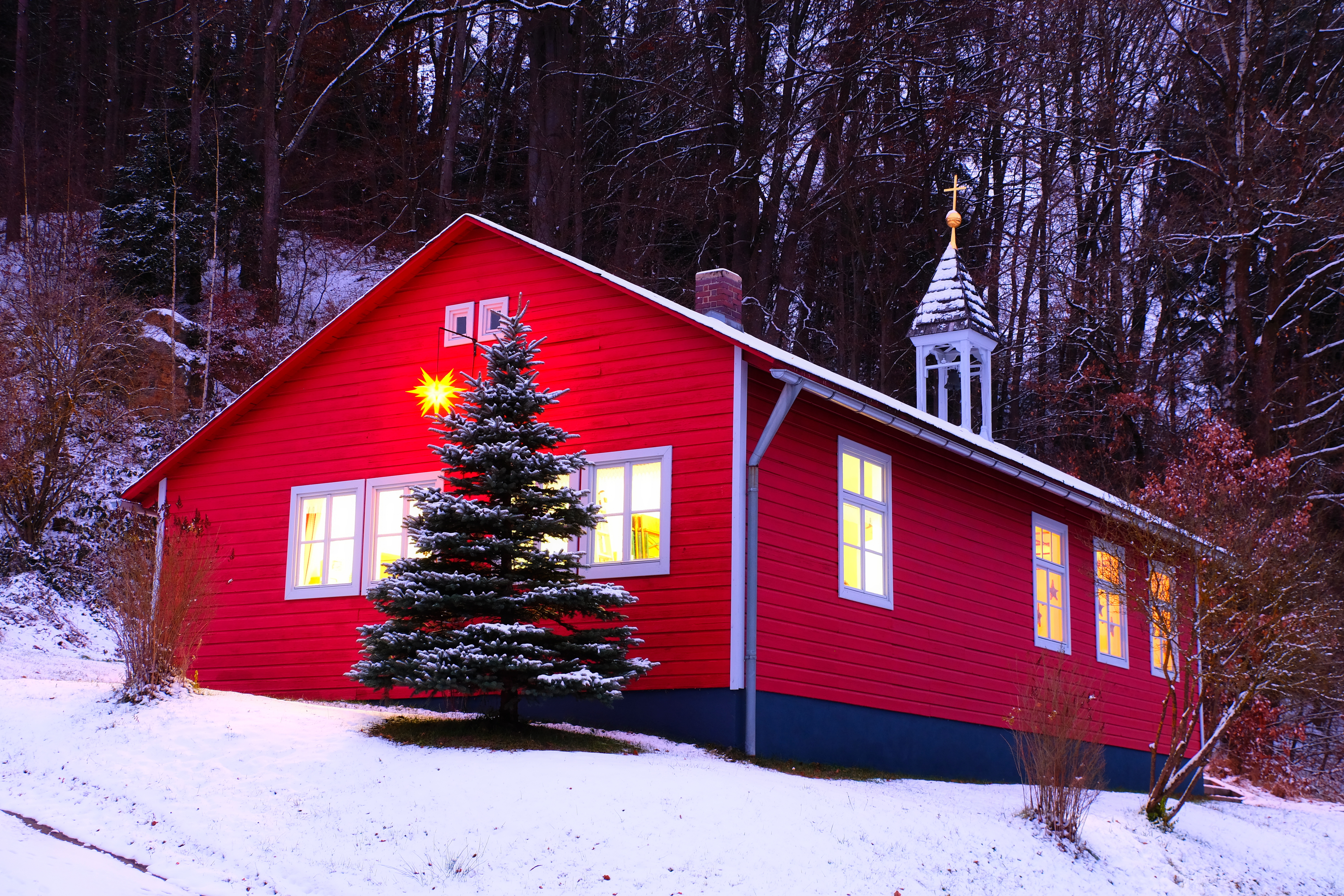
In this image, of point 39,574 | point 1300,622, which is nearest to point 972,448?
point 1300,622

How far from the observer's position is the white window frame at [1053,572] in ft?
61.8

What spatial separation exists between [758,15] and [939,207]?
8.35m

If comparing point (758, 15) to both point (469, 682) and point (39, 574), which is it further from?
point (469, 682)

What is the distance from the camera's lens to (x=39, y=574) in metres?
22.5

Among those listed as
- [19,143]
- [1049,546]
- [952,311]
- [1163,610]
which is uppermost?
[19,143]

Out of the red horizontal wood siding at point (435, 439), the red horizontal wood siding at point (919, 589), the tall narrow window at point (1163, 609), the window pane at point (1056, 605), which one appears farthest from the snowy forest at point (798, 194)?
the tall narrow window at point (1163, 609)

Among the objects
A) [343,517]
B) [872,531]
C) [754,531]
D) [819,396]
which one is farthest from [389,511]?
[872,531]

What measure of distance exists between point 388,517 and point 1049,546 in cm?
953

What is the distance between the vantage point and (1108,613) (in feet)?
67.0

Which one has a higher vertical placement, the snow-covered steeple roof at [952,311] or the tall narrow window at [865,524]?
the snow-covered steeple roof at [952,311]

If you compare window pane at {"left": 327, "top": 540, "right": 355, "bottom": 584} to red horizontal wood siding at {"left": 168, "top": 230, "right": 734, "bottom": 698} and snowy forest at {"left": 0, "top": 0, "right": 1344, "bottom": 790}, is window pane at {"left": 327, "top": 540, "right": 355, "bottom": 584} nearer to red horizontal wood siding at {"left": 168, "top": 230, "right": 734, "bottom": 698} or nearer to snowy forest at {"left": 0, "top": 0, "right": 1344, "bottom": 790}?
red horizontal wood siding at {"left": 168, "top": 230, "right": 734, "bottom": 698}

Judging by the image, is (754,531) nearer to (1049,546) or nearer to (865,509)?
(865,509)

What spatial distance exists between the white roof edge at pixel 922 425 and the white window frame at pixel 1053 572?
528 millimetres

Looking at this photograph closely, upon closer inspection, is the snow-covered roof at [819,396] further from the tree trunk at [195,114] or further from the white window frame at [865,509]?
the tree trunk at [195,114]
